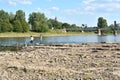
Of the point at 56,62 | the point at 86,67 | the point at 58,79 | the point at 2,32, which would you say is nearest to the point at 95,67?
the point at 86,67

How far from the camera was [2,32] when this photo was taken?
191500mm

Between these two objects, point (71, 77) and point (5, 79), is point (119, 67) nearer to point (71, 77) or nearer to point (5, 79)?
point (71, 77)

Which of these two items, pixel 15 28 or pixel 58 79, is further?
pixel 15 28

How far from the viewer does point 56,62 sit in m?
32.6

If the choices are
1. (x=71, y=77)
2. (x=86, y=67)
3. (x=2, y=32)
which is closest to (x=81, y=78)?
(x=71, y=77)

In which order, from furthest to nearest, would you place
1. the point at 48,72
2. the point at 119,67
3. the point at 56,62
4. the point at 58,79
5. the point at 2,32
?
the point at 2,32
the point at 56,62
the point at 119,67
the point at 48,72
the point at 58,79

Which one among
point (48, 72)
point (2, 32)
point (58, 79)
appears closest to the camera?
point (58, 79)

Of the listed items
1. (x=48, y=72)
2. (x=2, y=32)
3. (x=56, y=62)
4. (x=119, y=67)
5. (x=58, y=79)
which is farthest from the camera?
(x=2, y=32)

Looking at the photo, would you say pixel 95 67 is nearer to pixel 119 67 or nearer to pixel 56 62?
pixel 119 67

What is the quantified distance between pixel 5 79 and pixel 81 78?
4.61 meters

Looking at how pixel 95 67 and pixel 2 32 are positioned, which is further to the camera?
pixel 2 32

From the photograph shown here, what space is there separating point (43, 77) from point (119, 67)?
285 inches

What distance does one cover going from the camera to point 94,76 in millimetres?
23469

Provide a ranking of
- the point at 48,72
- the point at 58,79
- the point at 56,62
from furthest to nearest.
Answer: the point at 56,62
the point at 48,72
the point at 58,79
